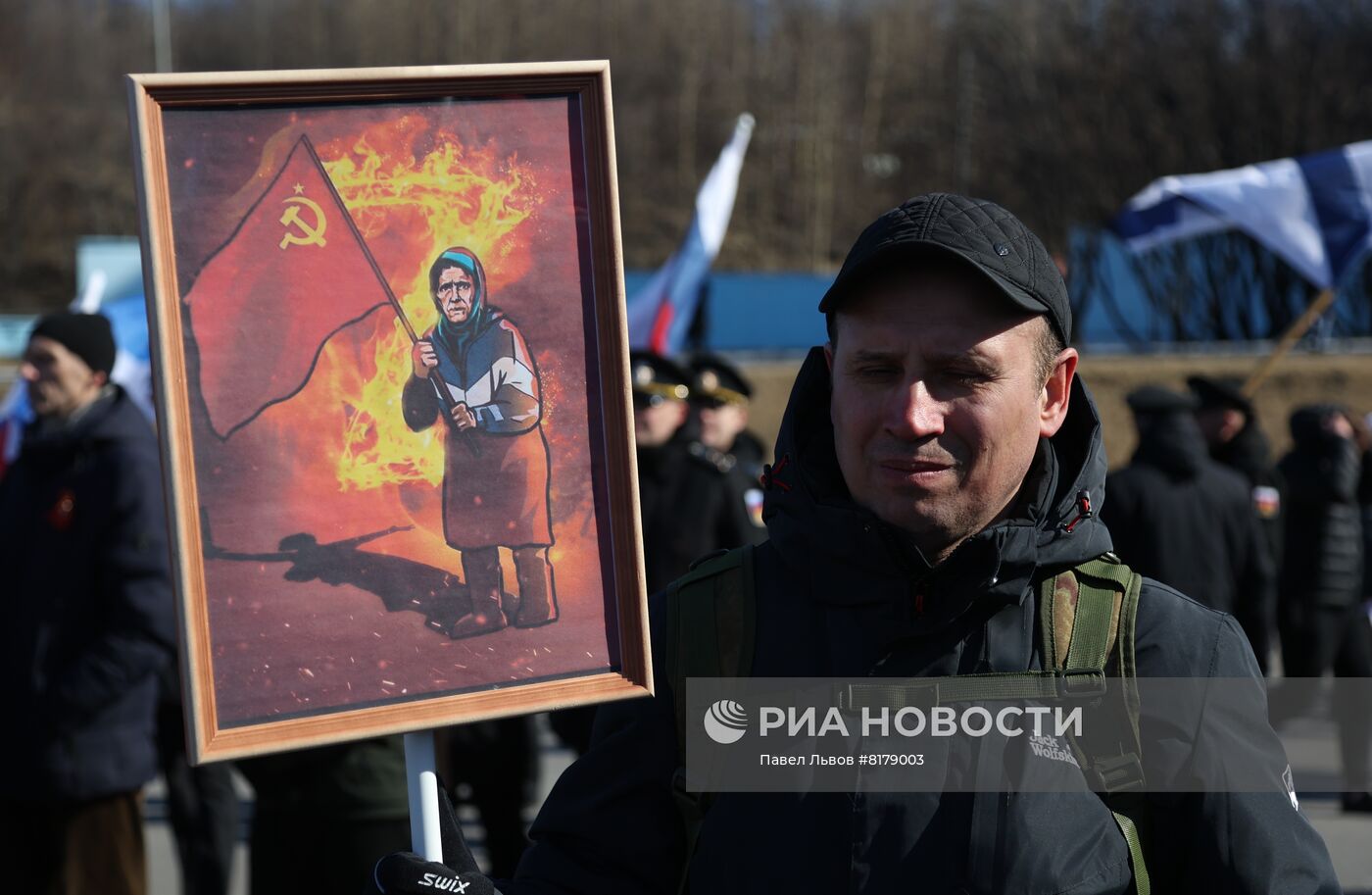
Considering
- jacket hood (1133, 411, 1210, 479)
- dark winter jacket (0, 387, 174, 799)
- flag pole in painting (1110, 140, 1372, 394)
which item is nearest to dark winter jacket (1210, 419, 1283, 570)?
flag pole in painting (1110, 140, 1372, 394)

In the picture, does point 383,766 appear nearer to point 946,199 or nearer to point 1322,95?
point 946,199

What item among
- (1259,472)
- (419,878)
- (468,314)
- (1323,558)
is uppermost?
(468,314)

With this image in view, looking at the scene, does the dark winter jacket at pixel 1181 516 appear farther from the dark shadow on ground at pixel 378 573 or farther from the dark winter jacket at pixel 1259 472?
the dark shadow on ground at pixel 378 573

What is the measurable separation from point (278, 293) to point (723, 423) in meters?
5.67

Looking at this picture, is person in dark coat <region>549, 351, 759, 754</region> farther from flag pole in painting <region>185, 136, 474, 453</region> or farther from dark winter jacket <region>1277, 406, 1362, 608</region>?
flag pole in painting <region>185, 136, 474, 453</region>

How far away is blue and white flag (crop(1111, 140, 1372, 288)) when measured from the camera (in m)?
9.45

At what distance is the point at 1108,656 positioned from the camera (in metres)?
1.95

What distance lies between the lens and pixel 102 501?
4.54 m

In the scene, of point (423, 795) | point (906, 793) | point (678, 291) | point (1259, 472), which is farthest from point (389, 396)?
point (678, 291)

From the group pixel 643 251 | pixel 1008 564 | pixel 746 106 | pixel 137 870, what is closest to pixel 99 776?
pixel 137 870

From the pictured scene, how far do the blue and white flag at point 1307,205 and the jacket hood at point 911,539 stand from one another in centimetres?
795

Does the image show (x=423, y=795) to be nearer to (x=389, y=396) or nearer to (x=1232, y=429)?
(x=389, y=396)

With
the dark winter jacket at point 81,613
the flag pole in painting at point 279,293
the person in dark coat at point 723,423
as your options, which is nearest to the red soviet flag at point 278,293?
the flag pole in painting at point 279,293

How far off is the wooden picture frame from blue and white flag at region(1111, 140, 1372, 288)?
825 cm
